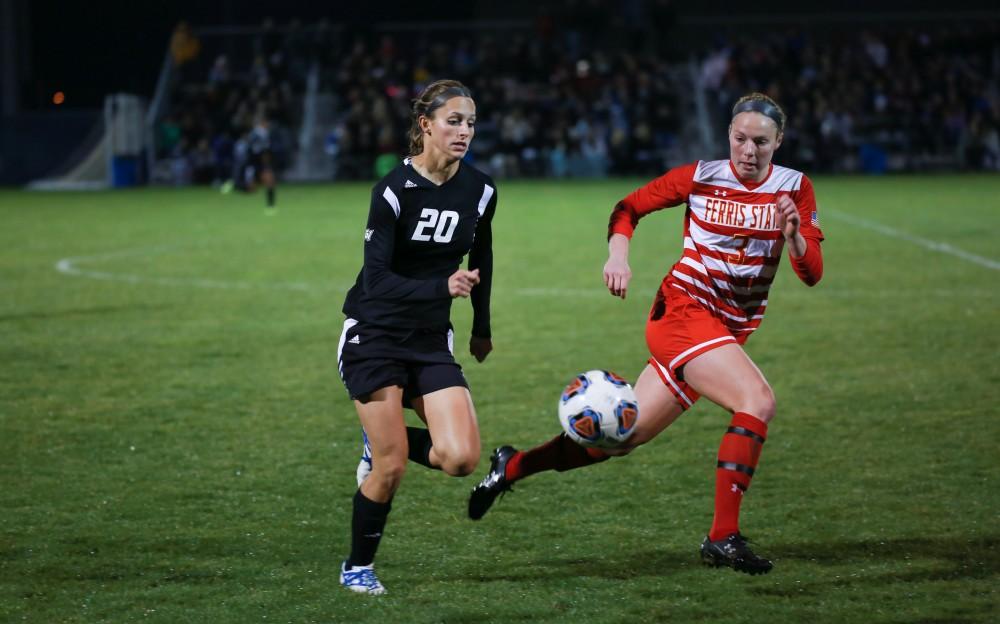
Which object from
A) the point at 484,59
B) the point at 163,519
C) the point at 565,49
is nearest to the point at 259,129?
the point at 484,59

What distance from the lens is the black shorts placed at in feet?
15.8

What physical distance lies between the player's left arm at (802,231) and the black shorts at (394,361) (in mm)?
1375

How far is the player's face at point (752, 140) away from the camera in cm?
523

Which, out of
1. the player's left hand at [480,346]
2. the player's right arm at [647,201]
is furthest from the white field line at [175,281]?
the player's left hand at [480,346]

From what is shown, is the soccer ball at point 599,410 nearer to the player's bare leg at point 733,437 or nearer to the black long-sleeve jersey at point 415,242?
the player's bare leg at point 733,437

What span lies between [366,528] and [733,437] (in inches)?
57.2

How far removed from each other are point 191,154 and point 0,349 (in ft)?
80.4

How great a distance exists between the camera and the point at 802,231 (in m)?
5.39

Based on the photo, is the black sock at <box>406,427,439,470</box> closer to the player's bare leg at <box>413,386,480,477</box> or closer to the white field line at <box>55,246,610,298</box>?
the player's bare leg at <box>413,386,480,477</box>

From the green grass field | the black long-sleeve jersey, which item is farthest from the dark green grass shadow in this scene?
the black long-sleeve jersey

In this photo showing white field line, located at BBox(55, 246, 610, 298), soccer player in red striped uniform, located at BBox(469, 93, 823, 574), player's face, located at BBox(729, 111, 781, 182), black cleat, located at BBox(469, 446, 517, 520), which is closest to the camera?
soccer player in red striped uniform, located at BBox(469, 93, 823, 574)

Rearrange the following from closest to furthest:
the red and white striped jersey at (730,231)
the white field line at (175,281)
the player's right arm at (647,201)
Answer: the red and white striped jersey at (730,231)
the player's right arm at (647,201)
the white field line at (175,281)

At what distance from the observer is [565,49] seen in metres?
38.2

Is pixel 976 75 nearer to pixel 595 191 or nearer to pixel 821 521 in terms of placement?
pixel 595 191
